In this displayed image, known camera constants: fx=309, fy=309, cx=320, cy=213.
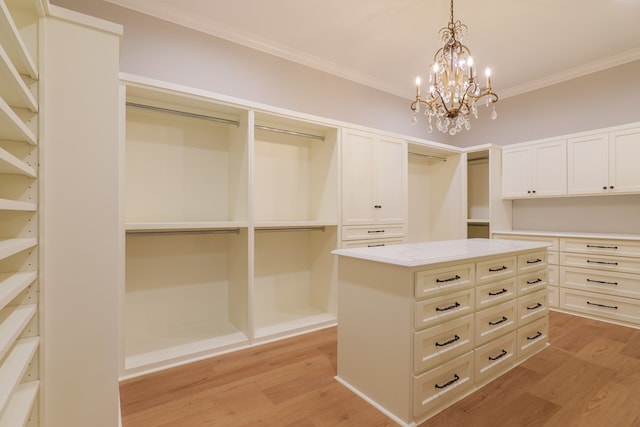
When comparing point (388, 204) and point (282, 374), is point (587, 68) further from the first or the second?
point (282, 374)

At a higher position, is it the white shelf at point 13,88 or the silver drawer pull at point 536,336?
the white shelf at point 13,88

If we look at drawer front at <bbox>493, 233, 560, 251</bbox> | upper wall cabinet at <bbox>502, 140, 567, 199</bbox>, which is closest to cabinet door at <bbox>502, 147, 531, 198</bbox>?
upper wall cabinet at <bbox>502, 140, 567, 199</bbox>

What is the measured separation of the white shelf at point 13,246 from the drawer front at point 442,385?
1.75 meters

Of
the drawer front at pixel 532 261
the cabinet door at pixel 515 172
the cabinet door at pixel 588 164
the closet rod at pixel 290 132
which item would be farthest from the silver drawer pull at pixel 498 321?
the cabinet door at pixel 515 172

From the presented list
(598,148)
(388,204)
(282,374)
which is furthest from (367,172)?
(598,148)

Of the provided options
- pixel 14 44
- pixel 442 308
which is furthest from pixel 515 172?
pixel 14 44

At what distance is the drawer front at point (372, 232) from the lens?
318 cm

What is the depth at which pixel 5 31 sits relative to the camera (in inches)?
36.2

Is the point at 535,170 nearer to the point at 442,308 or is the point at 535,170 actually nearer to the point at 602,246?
the point at 602,246

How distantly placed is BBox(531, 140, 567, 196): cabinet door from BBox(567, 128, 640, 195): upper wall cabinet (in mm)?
67

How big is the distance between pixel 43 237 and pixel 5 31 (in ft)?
2.51

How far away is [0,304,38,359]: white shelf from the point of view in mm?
905

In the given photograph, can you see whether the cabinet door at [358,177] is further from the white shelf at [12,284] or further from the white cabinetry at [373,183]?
the white shelf at [12,284]

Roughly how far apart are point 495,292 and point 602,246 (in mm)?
2104
